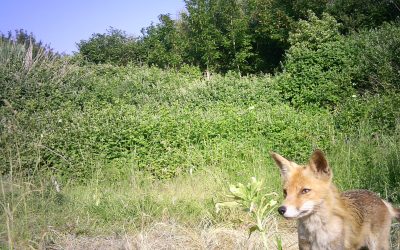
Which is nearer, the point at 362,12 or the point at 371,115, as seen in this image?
the point at 371,115

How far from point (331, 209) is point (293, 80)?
10975 millimetres

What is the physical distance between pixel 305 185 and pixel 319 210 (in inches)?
9.2

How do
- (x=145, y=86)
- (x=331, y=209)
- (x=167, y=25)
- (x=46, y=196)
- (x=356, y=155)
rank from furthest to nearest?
(x=167, y=25)
(x=145, y=86)
(x=356, y=155)
(x=46, y=196)
(x=331, y=209)

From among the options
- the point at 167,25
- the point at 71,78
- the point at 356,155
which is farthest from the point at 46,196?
the point at 167,25

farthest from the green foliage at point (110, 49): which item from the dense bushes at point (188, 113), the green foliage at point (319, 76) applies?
the green foliage at point (319, 76)

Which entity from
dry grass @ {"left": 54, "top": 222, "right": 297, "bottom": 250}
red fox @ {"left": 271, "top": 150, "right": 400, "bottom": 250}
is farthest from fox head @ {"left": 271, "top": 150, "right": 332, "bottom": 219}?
dry grass @ {"left": 54, "top": 222, "right": 297, "bottom": 250}

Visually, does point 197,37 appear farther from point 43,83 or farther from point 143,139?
point 143,139

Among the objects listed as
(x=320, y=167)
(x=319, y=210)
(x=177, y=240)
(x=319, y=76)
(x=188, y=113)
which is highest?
(x=319, y=76)

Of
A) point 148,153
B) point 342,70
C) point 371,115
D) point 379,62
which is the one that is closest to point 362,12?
point 342,70

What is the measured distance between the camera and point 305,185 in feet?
11.5

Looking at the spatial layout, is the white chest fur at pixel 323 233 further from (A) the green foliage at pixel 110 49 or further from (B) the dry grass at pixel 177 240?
(A) the green foliage at pixel 110 49

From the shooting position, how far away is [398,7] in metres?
17.8

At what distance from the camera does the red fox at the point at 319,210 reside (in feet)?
11.4

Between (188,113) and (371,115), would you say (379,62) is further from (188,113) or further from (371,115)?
(188,113)
